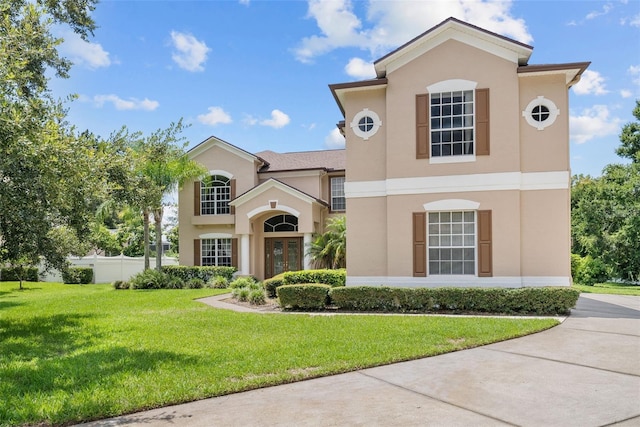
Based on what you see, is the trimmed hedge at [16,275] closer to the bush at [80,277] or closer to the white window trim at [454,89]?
the bush at [80,277]

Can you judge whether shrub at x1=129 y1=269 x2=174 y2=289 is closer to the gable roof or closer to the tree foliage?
the gable roof

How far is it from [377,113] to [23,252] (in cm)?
1054

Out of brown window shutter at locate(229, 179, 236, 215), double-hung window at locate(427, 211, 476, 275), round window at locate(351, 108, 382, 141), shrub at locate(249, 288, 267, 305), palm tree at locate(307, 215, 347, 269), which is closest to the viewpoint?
double-hung window at locate(427, 211, 476, 275)

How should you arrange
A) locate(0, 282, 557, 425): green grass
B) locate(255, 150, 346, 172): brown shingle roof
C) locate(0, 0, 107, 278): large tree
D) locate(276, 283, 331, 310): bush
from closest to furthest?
locate(0, 282, 557, 425): green grass
locate(0, 0, 107, 278): large tree
locate(276, 283, 331, 310): bush
locate(255, 150, 346, 172): brown shingle roof

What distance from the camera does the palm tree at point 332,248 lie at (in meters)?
20.9

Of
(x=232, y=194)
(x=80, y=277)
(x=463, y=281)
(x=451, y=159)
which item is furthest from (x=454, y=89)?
(x=80, y=277)

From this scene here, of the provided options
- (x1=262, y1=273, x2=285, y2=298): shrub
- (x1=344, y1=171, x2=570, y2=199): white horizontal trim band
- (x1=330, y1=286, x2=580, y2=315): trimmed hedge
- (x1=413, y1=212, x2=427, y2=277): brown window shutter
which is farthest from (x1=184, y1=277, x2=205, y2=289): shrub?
(x1=413, y1=212, x2=427, y2=277): brown window shutter

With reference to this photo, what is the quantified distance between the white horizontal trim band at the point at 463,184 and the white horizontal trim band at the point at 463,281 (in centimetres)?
259

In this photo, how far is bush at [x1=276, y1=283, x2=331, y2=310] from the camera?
45.8 feet

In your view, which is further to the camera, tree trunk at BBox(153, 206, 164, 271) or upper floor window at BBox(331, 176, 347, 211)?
upper floor window at BBox(331, 176, 347, 211)

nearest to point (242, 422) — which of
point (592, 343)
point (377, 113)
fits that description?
point (592, 343)

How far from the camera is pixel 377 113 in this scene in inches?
602

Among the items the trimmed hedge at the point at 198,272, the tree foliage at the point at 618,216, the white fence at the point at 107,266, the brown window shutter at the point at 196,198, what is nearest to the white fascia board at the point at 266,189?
the brown window shutter at the point at 196,198

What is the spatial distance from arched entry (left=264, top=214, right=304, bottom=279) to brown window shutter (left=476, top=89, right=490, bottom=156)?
1235 cm
